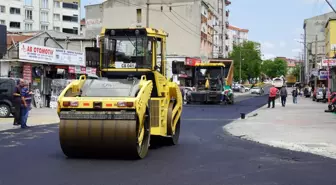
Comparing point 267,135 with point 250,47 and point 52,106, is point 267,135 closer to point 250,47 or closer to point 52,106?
point 52,106

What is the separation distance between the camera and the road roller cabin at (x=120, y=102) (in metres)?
9.76

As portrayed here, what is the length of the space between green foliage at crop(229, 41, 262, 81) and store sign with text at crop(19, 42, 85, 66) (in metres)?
84.2

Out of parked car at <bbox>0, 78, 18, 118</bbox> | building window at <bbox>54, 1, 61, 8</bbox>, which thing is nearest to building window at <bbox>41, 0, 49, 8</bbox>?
building window at <bbox>54, 1, 61, 8</bbox>

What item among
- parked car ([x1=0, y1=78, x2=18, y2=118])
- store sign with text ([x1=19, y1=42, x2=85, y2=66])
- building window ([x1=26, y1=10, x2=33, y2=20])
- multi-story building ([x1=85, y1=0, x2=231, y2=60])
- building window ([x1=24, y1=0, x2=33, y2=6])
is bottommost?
parked car ([x1=0, y1=78, x2=18, y2=118])

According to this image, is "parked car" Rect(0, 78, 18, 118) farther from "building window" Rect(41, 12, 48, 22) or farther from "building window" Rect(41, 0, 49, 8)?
"building window" Rect(41, 0, 49, 8)

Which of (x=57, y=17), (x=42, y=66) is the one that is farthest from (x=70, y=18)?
(x=42, y=66)

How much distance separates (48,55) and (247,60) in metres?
93.2

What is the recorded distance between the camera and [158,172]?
9023 millimetres

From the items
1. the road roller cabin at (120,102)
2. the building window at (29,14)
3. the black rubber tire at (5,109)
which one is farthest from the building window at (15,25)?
the road roller cabin at (120,102)

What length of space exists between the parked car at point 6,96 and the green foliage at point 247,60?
96.2 meters

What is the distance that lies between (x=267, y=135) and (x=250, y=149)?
153 inches

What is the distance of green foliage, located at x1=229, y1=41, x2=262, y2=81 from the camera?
4665 inches

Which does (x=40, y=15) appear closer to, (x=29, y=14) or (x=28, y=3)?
(x=29, y=14)

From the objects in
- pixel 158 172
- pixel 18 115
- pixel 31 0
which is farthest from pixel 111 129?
pixel 31 0
